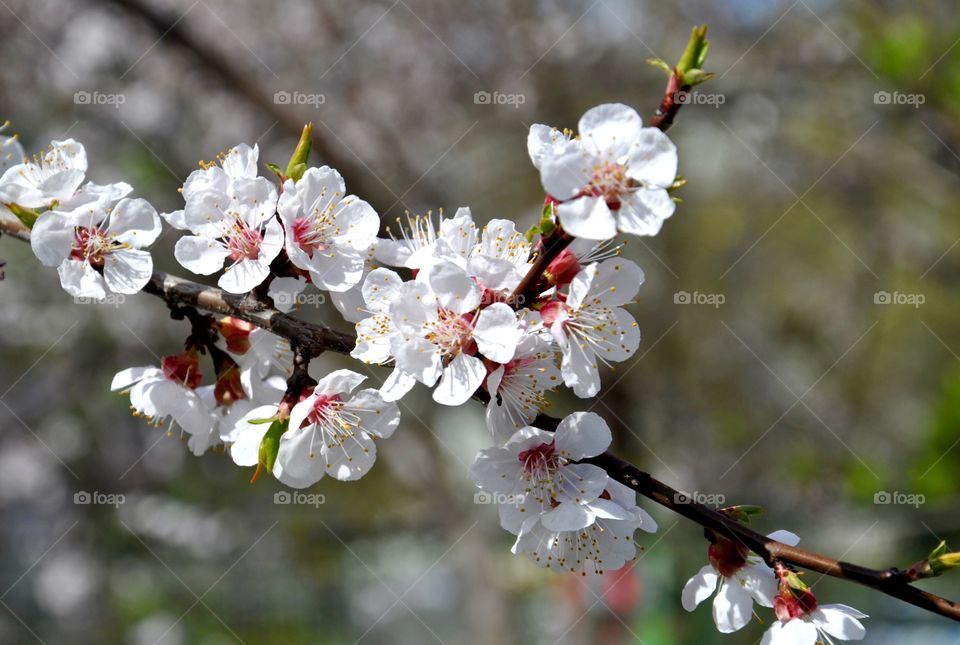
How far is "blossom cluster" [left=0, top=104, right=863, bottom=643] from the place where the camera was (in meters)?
1.11

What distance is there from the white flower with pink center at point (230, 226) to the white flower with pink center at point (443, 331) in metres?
0.27

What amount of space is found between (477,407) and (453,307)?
4.23m

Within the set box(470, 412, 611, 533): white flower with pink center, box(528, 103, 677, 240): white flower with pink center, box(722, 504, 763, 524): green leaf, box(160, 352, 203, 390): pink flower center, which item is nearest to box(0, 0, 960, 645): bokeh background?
box(160, 352, 203, 390): pink flower center

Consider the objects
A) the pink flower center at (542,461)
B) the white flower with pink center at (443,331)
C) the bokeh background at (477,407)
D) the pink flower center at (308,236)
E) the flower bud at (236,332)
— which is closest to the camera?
the white flower with pink center at (443,331)

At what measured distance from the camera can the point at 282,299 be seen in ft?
4.65

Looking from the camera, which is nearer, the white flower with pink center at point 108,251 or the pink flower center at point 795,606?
the pink flower center at point 795,606

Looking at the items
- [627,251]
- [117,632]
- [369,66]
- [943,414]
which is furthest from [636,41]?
[117,632]

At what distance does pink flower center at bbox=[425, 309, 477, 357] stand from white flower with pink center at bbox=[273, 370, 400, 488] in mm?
172

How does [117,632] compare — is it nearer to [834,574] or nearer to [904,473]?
[904,473]

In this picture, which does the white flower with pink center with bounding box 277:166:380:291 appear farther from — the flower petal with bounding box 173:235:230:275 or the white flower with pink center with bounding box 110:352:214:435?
the white flower with pink center with bounding box 110:352:214:435

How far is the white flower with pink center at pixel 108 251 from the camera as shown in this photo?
136 cm

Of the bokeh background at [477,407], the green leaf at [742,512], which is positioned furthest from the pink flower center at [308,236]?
the bokeh background at [477,407]

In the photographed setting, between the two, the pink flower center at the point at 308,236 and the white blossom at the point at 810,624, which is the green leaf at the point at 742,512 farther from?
the pink flower center at the point at 308,236

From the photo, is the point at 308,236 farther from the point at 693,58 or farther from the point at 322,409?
the point at 693,58
